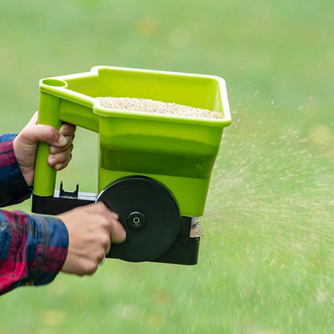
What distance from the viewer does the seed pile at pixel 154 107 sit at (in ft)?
4.20

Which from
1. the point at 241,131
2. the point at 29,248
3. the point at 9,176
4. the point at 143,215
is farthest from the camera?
the point at 241,131

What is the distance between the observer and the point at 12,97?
12.7 ft

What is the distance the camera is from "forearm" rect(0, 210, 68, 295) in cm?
109

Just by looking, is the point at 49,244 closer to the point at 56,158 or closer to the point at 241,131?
the point at 56,158

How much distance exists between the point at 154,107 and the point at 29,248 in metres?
0.47

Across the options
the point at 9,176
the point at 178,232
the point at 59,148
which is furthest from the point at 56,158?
the point at 178,232

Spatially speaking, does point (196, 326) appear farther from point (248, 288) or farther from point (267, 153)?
point (267, 153)

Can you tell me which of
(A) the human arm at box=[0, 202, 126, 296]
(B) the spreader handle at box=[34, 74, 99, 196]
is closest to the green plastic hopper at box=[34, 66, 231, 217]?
(B) the spreader handle at box=[34, 74, 99, 196]

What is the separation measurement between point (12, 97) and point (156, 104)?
9.12 ft

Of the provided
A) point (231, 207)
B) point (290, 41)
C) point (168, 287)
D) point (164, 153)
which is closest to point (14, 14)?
point (290, 41)

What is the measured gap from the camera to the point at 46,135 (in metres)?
1.29

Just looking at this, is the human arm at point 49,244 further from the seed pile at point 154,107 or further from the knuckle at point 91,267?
the seed pile at point 154,107

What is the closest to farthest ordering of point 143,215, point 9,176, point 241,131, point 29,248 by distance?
point 29,248 → point 143,215 → point 9,176 → point 241,131

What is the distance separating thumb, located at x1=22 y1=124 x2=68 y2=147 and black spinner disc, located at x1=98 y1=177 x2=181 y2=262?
0.61ft
